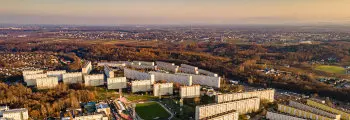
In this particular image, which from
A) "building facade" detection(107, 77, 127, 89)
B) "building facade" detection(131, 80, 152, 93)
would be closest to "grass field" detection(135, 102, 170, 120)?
"building facade" detection(131, 80, 152, 93)

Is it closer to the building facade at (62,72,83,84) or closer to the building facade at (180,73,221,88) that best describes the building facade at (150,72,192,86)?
the building facade at (180,73,221,88)

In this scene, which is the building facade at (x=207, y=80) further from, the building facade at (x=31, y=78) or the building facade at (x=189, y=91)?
the building facade at (x=31, y=78)

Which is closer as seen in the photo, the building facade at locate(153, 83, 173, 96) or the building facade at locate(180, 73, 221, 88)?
the building facade at locate(153, 83, 173, 96)

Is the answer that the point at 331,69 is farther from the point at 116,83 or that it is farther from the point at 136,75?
the point at 116,83

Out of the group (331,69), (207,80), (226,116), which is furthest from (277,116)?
(331,69)

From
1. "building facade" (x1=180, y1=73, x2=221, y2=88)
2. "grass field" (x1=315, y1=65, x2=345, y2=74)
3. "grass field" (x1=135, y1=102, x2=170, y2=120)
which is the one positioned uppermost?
"building facade" (x1=180, y1=73, x2=221, y2=88)

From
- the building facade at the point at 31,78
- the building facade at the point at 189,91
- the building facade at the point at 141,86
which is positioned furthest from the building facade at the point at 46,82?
the building facade at the point at 189,91

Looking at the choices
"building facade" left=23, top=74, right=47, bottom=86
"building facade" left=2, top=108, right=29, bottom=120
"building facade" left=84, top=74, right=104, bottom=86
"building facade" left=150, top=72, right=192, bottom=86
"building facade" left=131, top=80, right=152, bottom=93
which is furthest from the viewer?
"building facade" left=23, top=74, right=47, bottom=86

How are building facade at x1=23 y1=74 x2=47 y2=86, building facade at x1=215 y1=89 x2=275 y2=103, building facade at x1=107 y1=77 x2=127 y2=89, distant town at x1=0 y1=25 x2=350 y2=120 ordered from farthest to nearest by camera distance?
building facade at x1=23 y1=74 x2=47 y2=86 → building facade at x1=107 y1=77 x2=127 y2=89 → building facade at x1=215 y1=89 x2=275 y2=103 → distant town at x1=0 y1=25 x2=350 y2=120

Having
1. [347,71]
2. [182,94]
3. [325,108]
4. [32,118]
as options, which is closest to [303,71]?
[347,71]

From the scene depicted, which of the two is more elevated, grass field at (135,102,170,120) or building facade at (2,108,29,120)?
building facade at (2,108,29,120)
